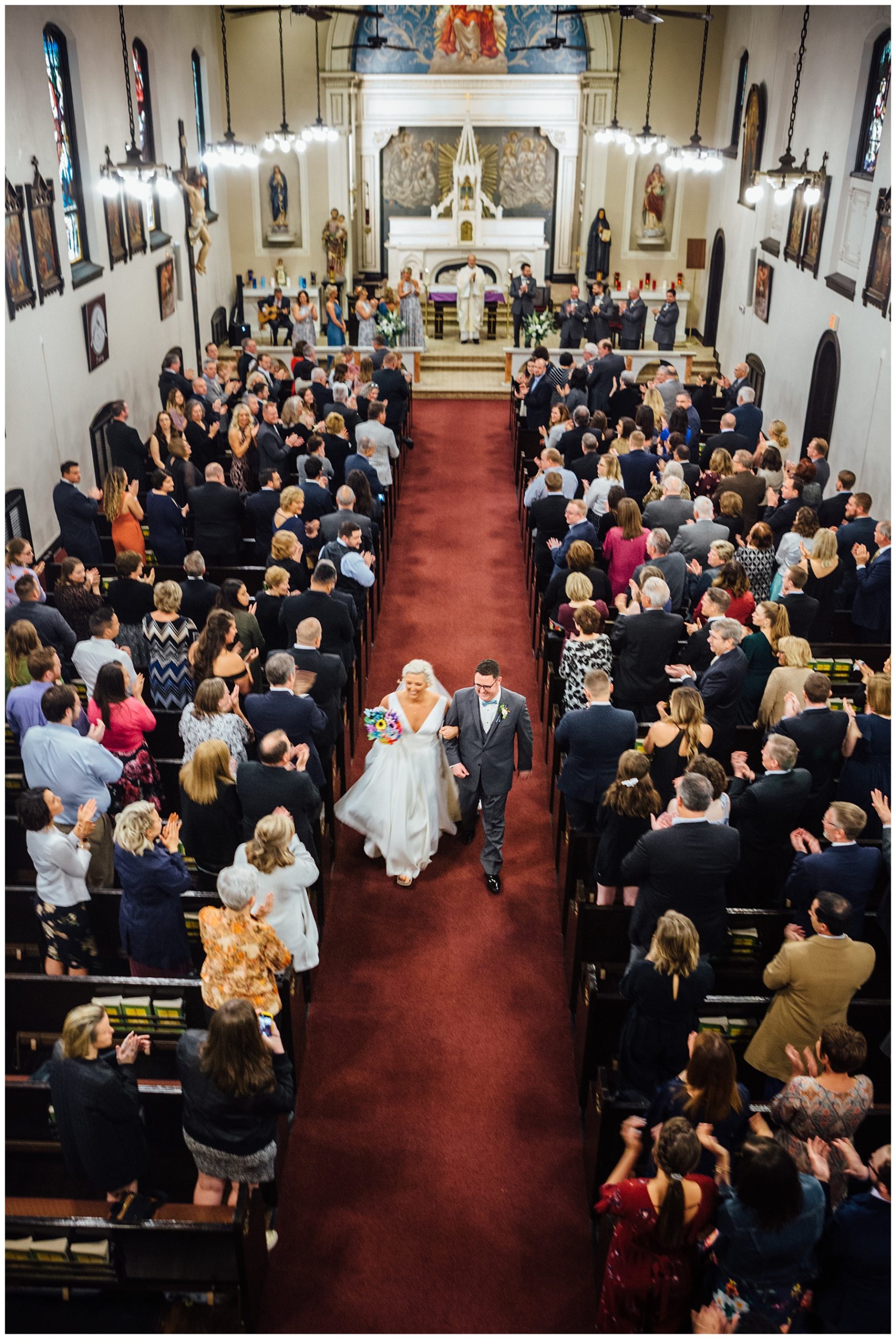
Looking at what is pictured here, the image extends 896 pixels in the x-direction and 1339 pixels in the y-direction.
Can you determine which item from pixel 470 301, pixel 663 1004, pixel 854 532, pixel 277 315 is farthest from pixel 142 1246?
pixel 470 301

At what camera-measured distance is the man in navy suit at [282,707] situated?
5797mm

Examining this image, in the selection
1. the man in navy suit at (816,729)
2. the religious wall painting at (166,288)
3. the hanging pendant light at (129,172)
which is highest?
the hanging pendant light at (129,172)

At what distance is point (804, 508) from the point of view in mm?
7965

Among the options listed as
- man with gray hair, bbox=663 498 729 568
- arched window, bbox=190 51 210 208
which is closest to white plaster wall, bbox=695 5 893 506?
man with gray hair, bbox=663 498 729 568

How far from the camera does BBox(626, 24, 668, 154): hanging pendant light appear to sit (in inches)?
680

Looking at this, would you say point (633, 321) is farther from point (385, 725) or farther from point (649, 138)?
point (385, 725)

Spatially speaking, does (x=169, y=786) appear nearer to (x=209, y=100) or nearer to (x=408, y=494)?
(x=408, y=494)

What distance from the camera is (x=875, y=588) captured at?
312 inches

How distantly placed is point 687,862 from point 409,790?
2175 mm

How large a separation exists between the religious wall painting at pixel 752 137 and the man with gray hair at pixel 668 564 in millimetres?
12061

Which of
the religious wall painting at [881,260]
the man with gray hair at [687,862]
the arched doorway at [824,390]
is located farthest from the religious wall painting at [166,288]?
the man with gray hair at [687,862]

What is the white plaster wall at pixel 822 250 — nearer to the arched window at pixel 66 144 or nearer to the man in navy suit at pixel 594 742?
the man in navy suit at pixel 594 742

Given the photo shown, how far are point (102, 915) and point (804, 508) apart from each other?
5.73 m

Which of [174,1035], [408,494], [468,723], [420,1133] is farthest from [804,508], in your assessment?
[408,494]
